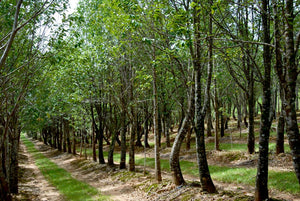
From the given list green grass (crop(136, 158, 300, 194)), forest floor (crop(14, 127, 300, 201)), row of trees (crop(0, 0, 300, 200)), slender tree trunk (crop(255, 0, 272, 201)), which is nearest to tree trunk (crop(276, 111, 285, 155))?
row of trees (crop(0, 0, 300, 200))

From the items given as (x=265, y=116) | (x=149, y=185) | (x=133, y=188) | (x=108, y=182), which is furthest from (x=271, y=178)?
(x=108, y=182)

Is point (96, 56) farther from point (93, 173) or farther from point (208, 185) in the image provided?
point (208, 185)

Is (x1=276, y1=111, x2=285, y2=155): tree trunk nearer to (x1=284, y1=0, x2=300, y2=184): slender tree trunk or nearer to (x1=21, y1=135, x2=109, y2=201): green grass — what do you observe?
(x1=21, y1=135, x2=109, y2=201): green grass

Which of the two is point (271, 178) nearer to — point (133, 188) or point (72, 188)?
point (133, 188)

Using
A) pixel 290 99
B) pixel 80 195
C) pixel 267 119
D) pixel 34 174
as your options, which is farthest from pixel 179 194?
pixel 34 174

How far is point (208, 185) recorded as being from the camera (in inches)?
417

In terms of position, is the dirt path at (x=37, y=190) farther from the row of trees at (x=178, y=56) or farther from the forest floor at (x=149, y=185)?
the row of trees at (x=178, y=56)

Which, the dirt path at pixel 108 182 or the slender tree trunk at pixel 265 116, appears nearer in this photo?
the slender tree trunk at pixel 265 116

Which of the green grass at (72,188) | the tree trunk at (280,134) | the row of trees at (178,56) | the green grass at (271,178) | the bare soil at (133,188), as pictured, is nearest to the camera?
the row of trees at (178,56)

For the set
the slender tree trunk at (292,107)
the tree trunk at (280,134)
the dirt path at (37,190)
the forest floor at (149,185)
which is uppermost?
the slender tree trunk at (292,107)

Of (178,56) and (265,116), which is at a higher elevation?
(178,56)

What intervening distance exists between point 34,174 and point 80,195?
12575 mm

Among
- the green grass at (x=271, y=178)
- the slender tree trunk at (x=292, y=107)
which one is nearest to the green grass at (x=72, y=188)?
the green grass at (x=271, y=178)

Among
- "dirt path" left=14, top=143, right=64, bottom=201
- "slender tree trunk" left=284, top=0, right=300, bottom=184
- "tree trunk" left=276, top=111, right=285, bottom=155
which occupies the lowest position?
"dirt path" left=14, top=143, right=64, bottom=201
